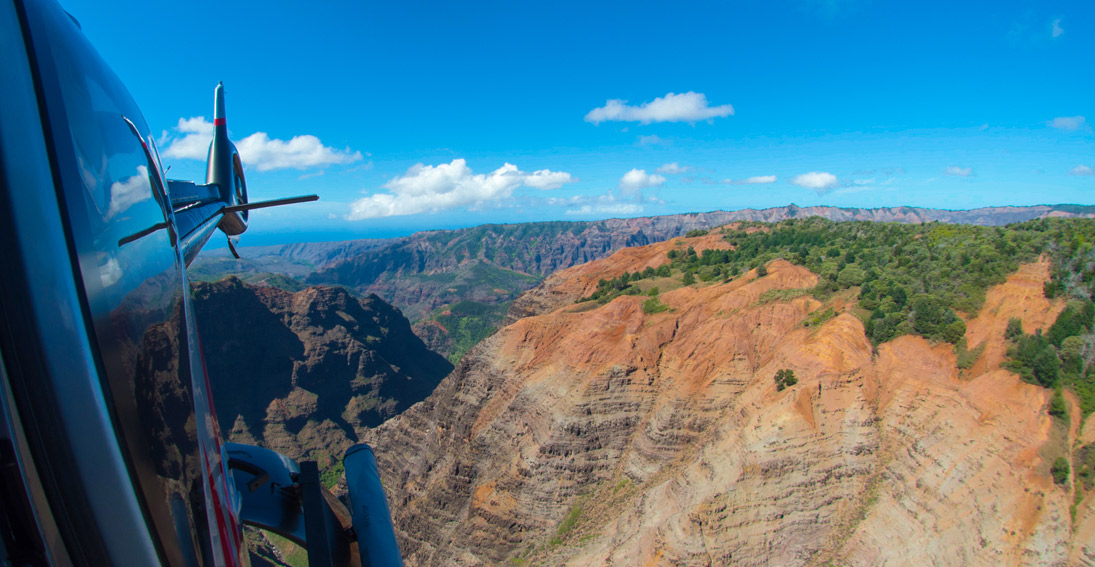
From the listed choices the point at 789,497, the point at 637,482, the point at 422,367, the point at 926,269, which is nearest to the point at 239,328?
the point at 422,367

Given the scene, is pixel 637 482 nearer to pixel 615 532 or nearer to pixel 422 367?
pixel 615 532

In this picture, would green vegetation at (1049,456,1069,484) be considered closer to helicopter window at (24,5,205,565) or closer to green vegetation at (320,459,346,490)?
helicopter window at (24,5,205,565)

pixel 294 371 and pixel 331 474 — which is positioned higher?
pixel 294 371

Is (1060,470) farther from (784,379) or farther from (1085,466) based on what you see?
(784,379)

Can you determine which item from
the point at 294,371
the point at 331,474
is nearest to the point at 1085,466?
the point at 331,474

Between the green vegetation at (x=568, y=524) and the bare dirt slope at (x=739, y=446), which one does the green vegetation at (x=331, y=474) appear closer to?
the bare dirt slope at (x=739, y=446)

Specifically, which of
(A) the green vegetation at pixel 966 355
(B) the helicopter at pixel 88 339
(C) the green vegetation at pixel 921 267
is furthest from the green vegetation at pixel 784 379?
(B) the helicopter at pixel 88 339
